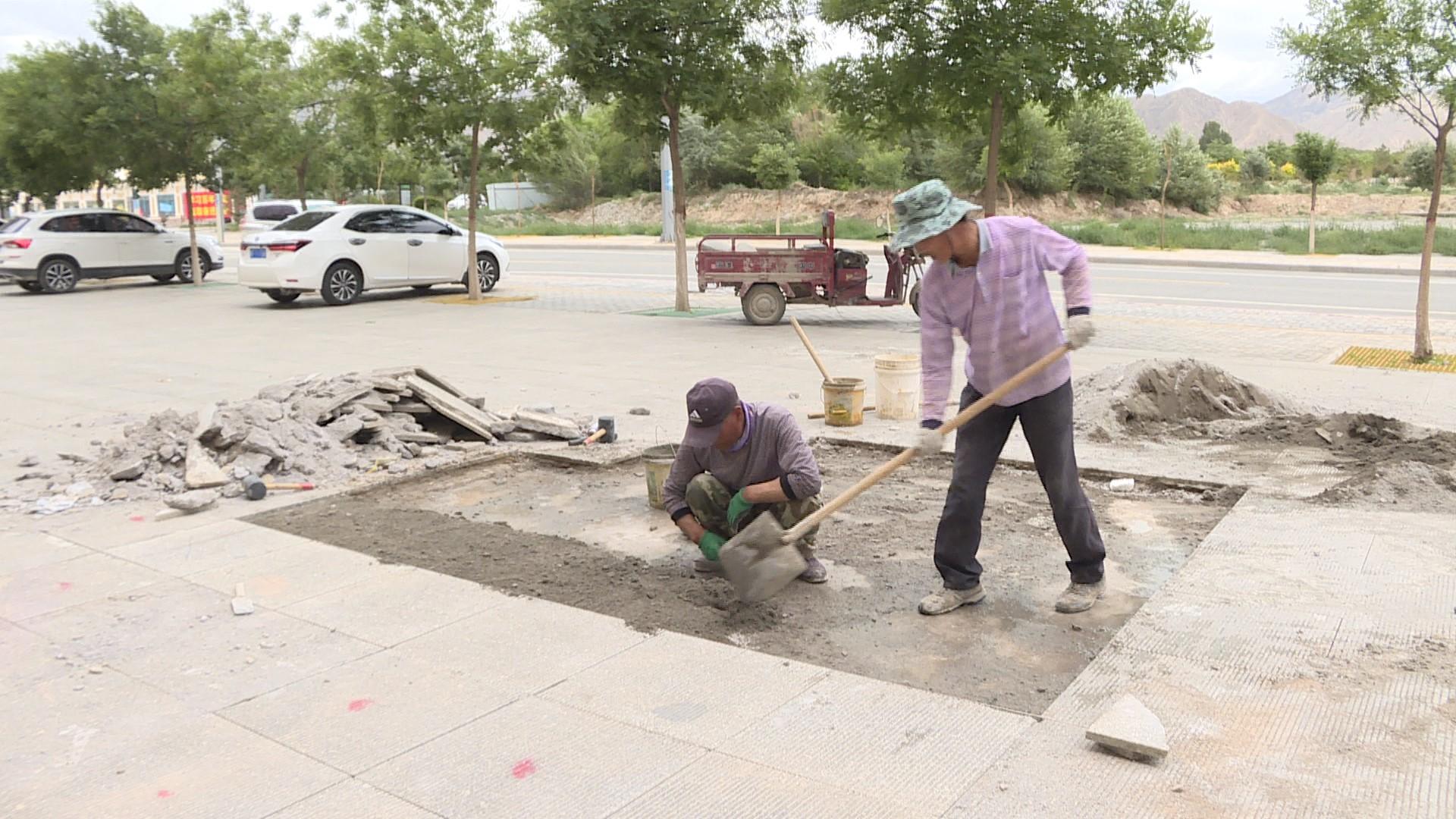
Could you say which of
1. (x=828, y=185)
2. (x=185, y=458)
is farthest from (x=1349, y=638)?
(x=828, y=185)

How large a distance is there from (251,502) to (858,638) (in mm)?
3773

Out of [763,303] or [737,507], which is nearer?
[737,507]

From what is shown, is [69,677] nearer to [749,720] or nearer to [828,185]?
[749,720]

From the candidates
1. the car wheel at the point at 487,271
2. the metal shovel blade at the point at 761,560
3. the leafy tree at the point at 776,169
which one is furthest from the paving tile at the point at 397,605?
the leafy tree at the point at 776,169

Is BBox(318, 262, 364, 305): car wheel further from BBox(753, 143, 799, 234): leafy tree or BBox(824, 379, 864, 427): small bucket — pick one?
BBox(753, 143, 799, 234): leafy tree

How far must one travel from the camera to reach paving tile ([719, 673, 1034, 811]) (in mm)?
3109

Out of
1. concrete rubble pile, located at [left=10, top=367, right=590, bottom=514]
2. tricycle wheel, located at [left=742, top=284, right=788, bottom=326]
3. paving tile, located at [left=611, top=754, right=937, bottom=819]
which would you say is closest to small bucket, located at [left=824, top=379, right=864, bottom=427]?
concrete rubble pile, located at [left=10, top=367, right=590, bottom=514]

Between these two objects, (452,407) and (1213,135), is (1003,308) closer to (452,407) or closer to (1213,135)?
(452,407)

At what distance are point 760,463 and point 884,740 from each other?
156cm

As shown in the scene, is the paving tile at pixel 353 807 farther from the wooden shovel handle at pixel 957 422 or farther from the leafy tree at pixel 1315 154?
the leafy tree at pixel 1315 154

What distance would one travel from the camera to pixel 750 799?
9.98 feet

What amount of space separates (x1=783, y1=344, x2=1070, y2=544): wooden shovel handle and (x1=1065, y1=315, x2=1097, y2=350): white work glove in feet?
0.15

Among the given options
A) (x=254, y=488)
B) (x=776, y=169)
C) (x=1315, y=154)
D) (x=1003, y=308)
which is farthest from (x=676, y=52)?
(x=776, y=169)

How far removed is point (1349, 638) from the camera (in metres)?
3.97
